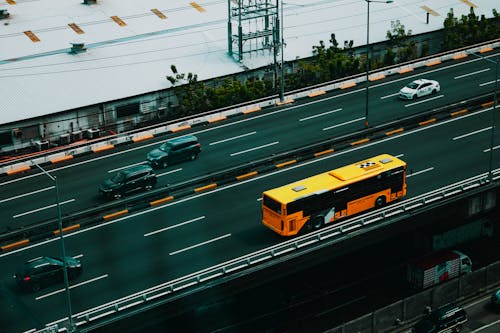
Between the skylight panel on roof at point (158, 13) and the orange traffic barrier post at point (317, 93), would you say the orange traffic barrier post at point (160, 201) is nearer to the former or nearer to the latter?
the orange traffic barrier post at point (317, 93)

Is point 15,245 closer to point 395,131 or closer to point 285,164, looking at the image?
point 285,164

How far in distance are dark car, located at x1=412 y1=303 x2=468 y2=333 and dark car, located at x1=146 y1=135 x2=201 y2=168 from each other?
73.3ft

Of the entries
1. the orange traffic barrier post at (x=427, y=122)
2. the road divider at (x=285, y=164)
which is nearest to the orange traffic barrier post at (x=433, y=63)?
the orange traffic barrier post at (x=427, y=122)

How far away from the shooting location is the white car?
84262mm

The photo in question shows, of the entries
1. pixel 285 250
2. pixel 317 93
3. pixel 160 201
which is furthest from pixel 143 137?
pixel 285 250

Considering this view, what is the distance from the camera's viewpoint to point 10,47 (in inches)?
3669

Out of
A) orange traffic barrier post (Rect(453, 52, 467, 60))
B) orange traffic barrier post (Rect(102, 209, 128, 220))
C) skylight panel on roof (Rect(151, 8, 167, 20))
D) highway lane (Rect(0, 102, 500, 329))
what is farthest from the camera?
skylight panel on roof (Rect(151, 8, 167, 20))

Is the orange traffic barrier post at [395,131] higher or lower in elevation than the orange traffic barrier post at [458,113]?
lower

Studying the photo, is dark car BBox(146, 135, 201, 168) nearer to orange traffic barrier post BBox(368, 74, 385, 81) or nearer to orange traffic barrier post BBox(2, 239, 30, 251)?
orange traffic barrier post BBox(2, 239, 30, 251)

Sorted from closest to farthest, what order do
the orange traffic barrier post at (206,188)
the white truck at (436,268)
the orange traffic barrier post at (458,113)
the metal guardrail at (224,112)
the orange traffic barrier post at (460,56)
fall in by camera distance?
the orange traffic barrier post at (206,188)
the white truck at (436,268)
the metal guardrail at (224,112)
the orange traffic barrier post at (458,113)
the orange traffic barrier post at (460,56)

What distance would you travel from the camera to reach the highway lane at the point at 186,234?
5625 centimetres

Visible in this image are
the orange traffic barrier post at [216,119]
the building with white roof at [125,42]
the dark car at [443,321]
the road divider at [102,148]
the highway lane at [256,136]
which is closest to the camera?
the dark car at [443,321]

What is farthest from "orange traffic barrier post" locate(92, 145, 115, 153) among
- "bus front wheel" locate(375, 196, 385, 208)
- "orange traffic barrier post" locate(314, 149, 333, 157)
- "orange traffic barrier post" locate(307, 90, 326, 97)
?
"bus front wheel" locate(375, 196, 385, 208)

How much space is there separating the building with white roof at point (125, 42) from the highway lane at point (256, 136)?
1236 centimetres
